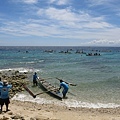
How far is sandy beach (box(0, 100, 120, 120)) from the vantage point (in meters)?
15.3

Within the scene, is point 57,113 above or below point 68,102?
above

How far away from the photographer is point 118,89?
26.8m

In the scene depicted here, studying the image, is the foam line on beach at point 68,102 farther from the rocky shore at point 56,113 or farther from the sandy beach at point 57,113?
the sandy beach at point 57,113

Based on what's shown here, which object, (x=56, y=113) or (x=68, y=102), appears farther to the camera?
(x=68, y=102)

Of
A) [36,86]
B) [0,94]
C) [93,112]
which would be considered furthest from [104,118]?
[36,86]

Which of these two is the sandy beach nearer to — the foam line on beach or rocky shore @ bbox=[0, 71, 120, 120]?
rocky shore @ bbox=[0, 71, 120, 120]

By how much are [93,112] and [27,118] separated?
18.4 ft

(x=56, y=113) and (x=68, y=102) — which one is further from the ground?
(x=56, y=113)

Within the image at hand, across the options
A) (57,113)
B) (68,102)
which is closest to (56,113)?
(57,113)

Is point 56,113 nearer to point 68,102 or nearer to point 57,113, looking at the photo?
point 57,113

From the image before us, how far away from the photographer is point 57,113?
1725 cm

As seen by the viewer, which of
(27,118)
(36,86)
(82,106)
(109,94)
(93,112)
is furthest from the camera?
(36,86)

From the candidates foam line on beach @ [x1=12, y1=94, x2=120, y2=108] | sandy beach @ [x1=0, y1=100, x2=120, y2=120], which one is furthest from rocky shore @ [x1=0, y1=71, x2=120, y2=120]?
foam line on beach @ [x1=12, y1=94, x2=120, y2=108]

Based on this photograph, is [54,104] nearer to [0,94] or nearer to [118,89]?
[0,94]
